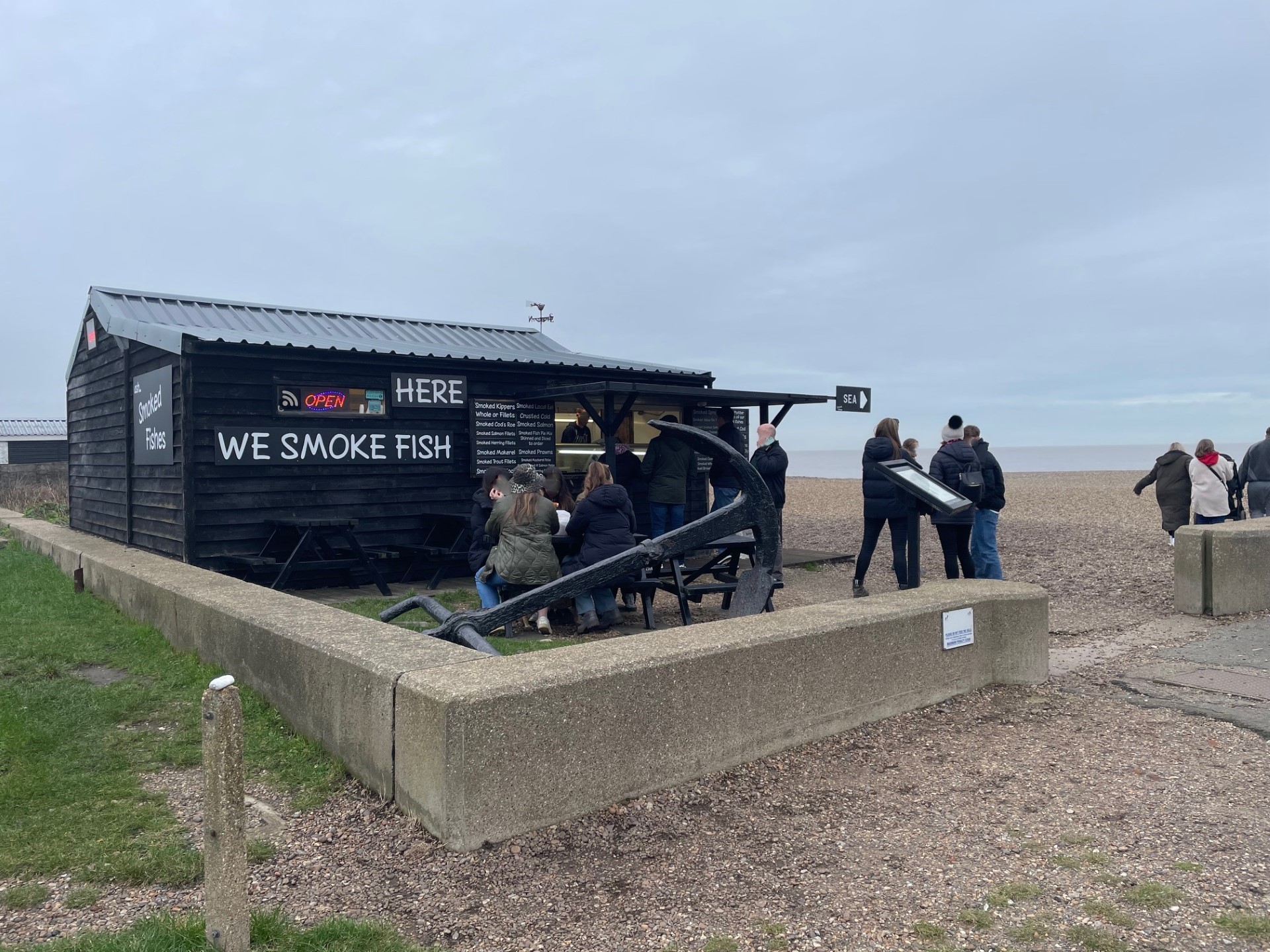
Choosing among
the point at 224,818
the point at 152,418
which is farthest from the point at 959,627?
the point at 152,418

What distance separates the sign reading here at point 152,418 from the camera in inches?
357

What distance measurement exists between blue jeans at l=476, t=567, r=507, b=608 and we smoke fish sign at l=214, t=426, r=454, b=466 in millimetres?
3066

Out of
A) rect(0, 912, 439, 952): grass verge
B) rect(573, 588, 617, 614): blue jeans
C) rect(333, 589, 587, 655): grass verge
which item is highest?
rect(573, 588, 617, 614): blue jeans

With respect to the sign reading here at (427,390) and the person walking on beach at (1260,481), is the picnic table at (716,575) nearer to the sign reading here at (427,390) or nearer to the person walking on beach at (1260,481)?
the sign reading here at (427,390)

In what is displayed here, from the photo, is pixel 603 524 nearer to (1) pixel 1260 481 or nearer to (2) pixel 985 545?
(2) pixel 985 545

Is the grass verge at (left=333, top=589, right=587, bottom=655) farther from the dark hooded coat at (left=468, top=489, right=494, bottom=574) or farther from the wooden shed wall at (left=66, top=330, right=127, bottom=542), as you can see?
the wooden shed wall at (left=66, top=330, right=127, bottom=542)

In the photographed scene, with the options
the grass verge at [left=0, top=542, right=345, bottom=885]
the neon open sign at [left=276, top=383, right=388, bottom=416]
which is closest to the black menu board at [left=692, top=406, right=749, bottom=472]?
the neon open sign at [left=276, top=383, right=388, bottom=416]

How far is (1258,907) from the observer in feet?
9.09

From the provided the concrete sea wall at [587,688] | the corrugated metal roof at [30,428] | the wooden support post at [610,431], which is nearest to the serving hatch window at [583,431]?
the wooden support post at [610,431]

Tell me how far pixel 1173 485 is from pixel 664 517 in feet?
22.8

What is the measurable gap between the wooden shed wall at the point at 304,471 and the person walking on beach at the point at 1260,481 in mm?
9425

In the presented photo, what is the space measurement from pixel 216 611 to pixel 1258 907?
4932mm

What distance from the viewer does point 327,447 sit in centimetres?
920

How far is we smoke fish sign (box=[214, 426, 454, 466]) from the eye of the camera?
28.7ft
